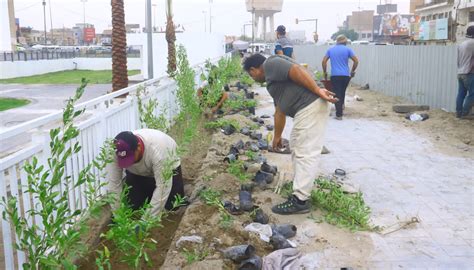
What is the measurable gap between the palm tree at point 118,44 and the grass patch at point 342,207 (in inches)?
362

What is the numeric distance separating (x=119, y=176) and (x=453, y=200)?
11.3 ft

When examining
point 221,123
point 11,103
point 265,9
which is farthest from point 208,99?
point 265,9

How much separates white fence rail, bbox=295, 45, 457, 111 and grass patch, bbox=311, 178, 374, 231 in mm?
6550

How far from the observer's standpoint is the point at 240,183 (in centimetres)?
574

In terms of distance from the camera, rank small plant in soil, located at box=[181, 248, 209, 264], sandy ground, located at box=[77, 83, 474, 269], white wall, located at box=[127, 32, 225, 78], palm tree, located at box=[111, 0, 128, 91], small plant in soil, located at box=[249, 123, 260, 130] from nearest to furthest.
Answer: small plant in soil, located at box=[181, 248, 209, 264] → sandy ground, located at box=[77, 83, 474, 269] → small plant in soil, located at box=[249, 123, 260, 130] → palm tree, located at box=[111, 0, 128, 91] → white wall, located at box=[127, 32, 225, 78]

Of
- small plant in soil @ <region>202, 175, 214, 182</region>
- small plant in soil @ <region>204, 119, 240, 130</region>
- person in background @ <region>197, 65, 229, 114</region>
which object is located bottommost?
small plant in soil @ <region>202, 175, 214, 182</region>

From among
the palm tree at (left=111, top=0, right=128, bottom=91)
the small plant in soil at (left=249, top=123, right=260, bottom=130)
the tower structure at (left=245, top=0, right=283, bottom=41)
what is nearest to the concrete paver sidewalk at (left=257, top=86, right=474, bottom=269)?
the small plant in soil at (left=249, top=123, right=260, bottom=130)

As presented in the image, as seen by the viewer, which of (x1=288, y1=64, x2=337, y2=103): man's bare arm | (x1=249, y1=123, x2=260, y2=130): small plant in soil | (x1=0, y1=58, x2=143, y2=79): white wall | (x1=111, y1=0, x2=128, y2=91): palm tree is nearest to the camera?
(x1=288, y1=64, x2=337, y2=103): man's bare arm

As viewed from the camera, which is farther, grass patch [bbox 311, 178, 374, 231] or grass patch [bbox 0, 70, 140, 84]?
grass patch [bbox 0, 70, 140, 84]

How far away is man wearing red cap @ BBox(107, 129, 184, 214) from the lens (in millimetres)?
4266

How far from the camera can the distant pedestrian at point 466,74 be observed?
30.6 feet

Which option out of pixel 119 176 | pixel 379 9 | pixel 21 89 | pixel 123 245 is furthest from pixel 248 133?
pixel 379 9

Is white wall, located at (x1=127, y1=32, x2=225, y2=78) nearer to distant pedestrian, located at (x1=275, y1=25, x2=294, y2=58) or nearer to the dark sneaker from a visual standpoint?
distant pedestrian, located at (x1=275, y1=25, x2=294, y2=58)

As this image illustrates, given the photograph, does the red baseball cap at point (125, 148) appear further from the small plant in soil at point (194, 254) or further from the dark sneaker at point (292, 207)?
the dark sneaker at point (292, 207)
